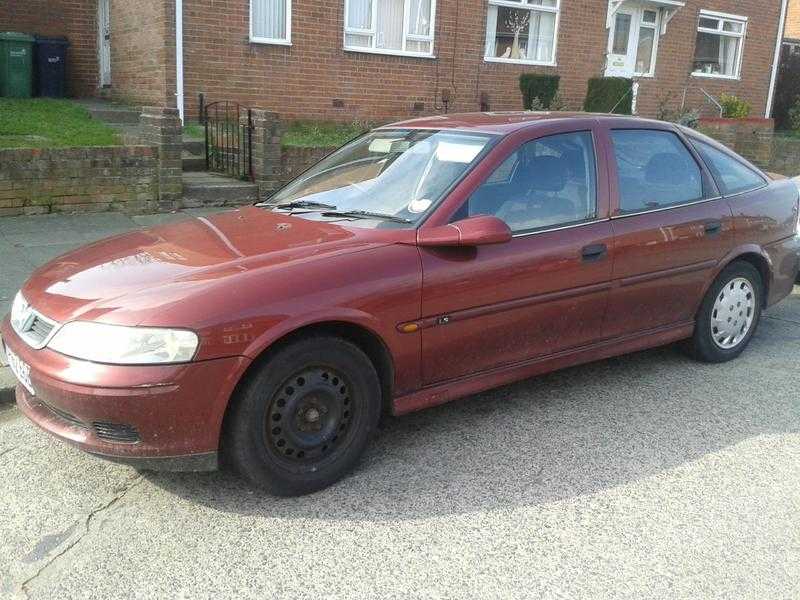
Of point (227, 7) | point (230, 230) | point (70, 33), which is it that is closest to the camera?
point (230, 230)

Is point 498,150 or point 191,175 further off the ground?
point 498,150

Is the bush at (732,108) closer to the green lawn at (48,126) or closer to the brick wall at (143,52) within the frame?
the brick wall at (143,52)

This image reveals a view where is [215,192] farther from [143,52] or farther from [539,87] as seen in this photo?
[539,87]

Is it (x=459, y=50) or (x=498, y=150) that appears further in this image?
(x=459, y=50)

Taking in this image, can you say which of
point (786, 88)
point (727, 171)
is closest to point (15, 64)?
point (727, 171)

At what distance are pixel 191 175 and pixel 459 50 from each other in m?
6.14

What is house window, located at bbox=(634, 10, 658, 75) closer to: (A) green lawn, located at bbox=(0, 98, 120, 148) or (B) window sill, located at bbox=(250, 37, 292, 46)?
(B) window sill, located at bbox=(250, 37, 292, 46)

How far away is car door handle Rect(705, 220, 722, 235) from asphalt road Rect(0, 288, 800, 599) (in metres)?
1.11

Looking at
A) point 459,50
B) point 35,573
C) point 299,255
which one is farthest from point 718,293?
point 459,50

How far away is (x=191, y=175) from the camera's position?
1004 centimetres

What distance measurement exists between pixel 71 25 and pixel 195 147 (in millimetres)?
4340

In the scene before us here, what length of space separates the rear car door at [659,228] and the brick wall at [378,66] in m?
8.24

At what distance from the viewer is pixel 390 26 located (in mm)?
13344

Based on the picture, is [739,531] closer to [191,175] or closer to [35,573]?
[35,573]
